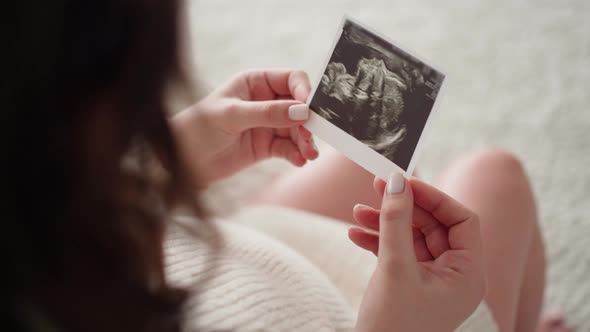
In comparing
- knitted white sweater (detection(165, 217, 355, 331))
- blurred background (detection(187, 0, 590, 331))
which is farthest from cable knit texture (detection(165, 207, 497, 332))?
blurred background (detection(187, 0, 590, 331))

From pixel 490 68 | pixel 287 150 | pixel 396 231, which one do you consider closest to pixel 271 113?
pixel 287 150

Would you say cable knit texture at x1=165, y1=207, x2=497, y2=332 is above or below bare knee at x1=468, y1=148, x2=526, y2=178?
below

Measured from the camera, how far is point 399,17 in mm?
1665

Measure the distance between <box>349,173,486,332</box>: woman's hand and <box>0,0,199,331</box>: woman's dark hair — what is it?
0.84ft

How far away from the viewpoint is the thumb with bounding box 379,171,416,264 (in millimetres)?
559

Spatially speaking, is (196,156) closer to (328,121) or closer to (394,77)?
(328,121)

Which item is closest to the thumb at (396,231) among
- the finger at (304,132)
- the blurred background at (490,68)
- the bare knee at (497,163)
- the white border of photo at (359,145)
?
the white border of photo at (359,145)

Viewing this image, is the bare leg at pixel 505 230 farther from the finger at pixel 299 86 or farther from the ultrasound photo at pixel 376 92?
the finger at pixel 299 86

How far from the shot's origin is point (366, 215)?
68cm

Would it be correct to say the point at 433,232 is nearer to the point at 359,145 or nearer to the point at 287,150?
the point at 359,145

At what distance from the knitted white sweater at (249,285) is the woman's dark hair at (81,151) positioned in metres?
0.13

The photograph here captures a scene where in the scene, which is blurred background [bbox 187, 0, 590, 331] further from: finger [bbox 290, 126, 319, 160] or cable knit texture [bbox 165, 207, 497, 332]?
cable knit texture [bbox 165, 207, 497, 332]

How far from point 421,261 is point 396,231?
0.49 feet

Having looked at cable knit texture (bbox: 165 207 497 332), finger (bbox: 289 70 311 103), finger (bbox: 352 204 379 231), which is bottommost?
cable knit texture (bbox: 165 207 497 332)
